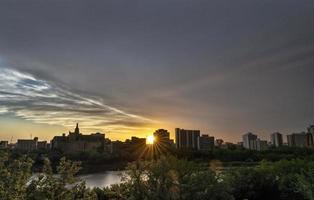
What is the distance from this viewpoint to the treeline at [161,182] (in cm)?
815

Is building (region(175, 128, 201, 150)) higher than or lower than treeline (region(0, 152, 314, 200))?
higher

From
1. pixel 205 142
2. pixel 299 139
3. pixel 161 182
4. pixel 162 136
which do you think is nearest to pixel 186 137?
pixel 205 142

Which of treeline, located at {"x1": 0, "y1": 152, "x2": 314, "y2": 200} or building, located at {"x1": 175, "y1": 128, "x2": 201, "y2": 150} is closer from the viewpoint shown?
treeline, located at {"x1": 0, "y1": 152, "x2": 314, "y2": 200}

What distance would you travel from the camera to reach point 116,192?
14.2 meters

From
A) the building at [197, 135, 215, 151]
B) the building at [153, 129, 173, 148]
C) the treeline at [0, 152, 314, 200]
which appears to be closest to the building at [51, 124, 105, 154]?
the building at [153, 129, 173, 148]

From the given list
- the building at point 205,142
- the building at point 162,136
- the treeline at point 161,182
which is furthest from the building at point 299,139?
the treeline at point 161,182

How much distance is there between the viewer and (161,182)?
1333 centimetres

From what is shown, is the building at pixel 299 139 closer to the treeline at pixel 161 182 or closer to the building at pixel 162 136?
the building at pixel 162 136

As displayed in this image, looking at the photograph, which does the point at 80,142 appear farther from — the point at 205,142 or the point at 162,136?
the point at 205,142

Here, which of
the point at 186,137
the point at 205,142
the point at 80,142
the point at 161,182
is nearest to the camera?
the point at 161,182

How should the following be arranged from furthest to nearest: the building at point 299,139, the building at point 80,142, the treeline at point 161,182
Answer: the building at point 299,139
the building at point 80,142
the treeline at point 161,182

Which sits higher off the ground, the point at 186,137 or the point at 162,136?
the point at 186,137

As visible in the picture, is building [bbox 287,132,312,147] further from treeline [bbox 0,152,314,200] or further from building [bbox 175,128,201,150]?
treeline [bbox 0,152,314,200]

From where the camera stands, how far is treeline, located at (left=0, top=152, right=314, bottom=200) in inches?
321
